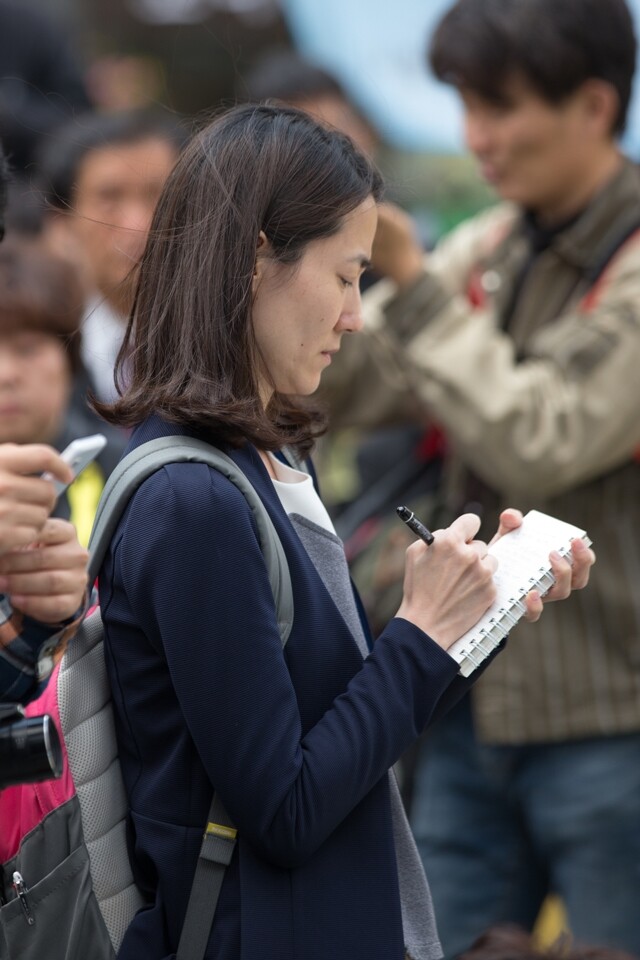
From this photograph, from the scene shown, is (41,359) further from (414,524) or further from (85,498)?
(414,524)

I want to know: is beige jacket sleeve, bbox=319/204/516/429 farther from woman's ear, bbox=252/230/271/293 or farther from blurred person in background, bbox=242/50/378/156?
woman's ear, bbox=252/230/271/293

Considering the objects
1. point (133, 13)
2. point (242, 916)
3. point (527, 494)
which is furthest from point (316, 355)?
point (133, 13)

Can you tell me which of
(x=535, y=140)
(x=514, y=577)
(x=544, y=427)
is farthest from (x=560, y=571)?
(x=535, y=140)

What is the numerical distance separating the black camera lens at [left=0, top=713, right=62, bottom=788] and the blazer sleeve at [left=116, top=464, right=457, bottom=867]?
152 millimetres

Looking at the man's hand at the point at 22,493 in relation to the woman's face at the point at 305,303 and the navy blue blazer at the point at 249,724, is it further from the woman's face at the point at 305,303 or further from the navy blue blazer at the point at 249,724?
the woman's face at the point at 305,303

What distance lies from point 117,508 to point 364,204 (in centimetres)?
53

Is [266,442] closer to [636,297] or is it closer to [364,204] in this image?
[364,204]

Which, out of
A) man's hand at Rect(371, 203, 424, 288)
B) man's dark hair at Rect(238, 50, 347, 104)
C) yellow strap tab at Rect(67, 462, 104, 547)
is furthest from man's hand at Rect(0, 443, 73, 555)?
man's dark hair at Rect(238, 50, 347, 104)

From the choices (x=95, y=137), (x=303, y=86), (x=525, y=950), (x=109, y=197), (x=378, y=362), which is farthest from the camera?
(x=303, y=86)

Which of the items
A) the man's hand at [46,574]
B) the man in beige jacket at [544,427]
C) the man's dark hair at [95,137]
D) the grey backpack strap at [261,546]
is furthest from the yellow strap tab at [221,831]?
the man's dark hair at [95,137]

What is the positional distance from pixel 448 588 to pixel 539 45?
4.92 ft

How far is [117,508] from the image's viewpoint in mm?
1510

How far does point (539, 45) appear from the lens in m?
2.64

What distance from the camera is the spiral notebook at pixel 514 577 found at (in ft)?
5.19
